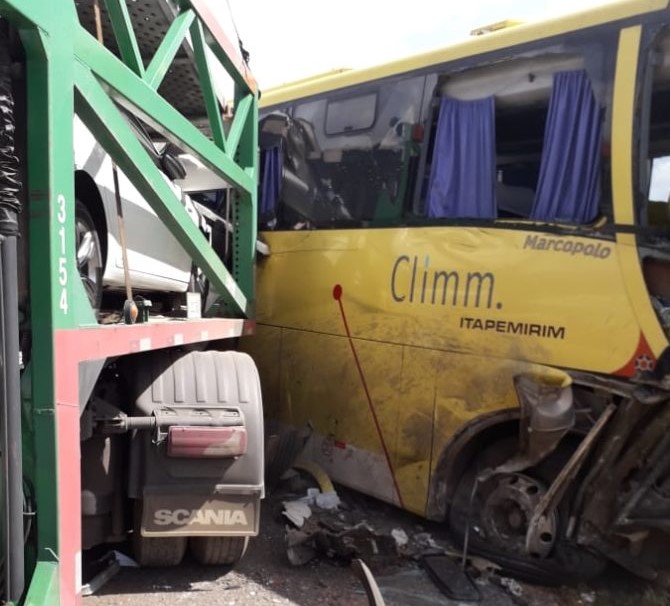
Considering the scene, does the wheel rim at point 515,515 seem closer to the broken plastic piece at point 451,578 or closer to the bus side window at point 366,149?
the broken plastic piece at point 451,578

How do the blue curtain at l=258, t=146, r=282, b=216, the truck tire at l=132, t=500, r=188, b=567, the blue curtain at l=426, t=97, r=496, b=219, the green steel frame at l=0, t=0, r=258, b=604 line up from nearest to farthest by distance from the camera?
the green steel frame at l=0, t=0, r=258, b=604
the truck tire at l=132, t=500, r=188, b=567
the blue curtain at l=426, t=97, r=496, b=219
the blue curtain at l=258, t=146, r=282, b=216

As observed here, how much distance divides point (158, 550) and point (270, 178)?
10.2 ft

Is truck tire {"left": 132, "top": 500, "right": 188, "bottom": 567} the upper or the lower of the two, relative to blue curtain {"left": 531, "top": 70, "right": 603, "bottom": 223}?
lower

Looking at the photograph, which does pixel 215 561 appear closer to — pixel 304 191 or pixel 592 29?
pixel 304 191

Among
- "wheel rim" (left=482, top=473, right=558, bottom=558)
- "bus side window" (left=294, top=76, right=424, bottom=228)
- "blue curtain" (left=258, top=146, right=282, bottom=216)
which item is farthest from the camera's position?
"blue curtain" (left=258, top=146, right=282, bottom=216)

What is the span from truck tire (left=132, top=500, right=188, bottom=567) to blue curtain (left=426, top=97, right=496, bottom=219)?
8.19ft

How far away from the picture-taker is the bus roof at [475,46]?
11.1 feet

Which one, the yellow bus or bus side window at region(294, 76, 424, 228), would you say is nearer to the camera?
the yellow bus

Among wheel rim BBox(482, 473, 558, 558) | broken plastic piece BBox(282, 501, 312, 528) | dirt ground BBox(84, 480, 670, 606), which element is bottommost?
dirt ground BBox(84, 480, 670, 606)

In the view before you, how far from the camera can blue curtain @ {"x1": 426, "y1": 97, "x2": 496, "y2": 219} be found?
3.92 m

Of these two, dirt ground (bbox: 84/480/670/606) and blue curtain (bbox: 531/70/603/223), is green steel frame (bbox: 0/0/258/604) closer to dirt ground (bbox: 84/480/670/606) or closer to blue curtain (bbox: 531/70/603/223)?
dirt ground (bbox: 84/480/670/606)

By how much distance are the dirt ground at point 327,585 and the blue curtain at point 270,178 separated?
2.66m

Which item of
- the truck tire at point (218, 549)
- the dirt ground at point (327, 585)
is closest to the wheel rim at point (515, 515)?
the dirt ground at point (327, 585)

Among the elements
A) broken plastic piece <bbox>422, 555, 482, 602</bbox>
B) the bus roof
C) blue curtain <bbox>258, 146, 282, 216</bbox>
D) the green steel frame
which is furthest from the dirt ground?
the bus roof
